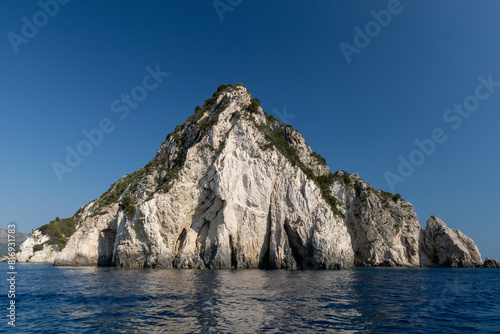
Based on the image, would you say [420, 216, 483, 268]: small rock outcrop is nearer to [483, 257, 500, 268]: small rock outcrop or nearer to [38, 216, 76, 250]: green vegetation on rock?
[483, 257, 500, 268]: small rock outcrop

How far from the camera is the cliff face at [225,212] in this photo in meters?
48.0

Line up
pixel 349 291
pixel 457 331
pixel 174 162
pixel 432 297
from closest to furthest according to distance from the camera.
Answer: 1. pixel 457 331
2. pixel 432 297
3. pixel 349 291
4. pixel 174 162

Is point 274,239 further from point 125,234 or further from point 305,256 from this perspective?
point 125,234

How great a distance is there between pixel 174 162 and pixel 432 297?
165ft

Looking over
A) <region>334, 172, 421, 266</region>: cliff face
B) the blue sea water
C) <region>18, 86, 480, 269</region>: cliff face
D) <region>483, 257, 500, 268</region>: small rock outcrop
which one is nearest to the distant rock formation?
<region>18, 86, 480, 269</region>: cliff face

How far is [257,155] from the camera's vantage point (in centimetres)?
5484

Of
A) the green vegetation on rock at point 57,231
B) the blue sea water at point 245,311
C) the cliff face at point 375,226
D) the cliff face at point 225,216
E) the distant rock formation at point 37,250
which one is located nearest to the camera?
the blue sea water at point 245,311

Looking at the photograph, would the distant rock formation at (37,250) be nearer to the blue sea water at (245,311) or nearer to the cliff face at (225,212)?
the cliff face at (225,212)

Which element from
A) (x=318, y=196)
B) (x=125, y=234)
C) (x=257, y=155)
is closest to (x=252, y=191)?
(x=257, y=155)

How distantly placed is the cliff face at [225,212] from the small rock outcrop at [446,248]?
31.9 m

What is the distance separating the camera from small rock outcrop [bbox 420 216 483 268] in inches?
2675

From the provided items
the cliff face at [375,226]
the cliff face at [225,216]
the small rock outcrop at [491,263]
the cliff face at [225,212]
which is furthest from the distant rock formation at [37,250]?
the small rock outcrop at [491,263]

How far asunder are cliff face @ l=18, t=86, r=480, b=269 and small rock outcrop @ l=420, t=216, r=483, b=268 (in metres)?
31.9

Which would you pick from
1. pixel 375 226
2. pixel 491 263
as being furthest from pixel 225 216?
pixel 491 263
